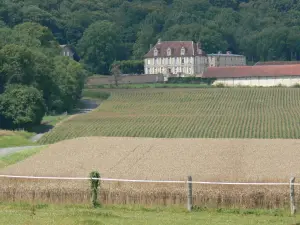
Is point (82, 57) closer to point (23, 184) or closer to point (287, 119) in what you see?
point (287, 119)

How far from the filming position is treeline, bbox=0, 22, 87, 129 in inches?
3285

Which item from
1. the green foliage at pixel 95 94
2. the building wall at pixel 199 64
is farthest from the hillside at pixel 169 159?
the building wall at pixel 199 64

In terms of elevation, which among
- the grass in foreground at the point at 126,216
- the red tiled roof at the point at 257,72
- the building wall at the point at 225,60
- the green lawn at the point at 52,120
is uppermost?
the building wall at the point at 225,60

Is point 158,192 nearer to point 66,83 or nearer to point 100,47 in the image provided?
point 66,83

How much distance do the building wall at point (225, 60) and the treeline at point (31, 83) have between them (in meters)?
49.7

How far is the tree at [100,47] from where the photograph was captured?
166 m

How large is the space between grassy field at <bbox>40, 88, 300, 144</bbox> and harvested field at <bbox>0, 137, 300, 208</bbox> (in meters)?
17.1

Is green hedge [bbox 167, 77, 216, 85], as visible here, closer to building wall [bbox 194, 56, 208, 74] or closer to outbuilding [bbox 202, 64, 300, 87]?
outbuilding [bbox 202, 64, 300, 87]

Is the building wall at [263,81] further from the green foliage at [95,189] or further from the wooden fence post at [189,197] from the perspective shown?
the wooden fence post at [189,197]

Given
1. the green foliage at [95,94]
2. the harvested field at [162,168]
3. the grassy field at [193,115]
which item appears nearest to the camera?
the harvested field at [162,168]

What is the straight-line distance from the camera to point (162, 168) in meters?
37.4

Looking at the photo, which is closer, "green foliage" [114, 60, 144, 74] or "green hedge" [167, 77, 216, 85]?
"green hedge" [167, 77, 216, 85]

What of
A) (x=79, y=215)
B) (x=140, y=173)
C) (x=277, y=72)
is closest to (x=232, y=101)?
(x=277, y=72)

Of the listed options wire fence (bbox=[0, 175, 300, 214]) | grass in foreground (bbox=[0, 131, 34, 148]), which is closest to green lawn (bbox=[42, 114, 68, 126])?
grass in foreground (bbox=[0, 131, 34, 148])
